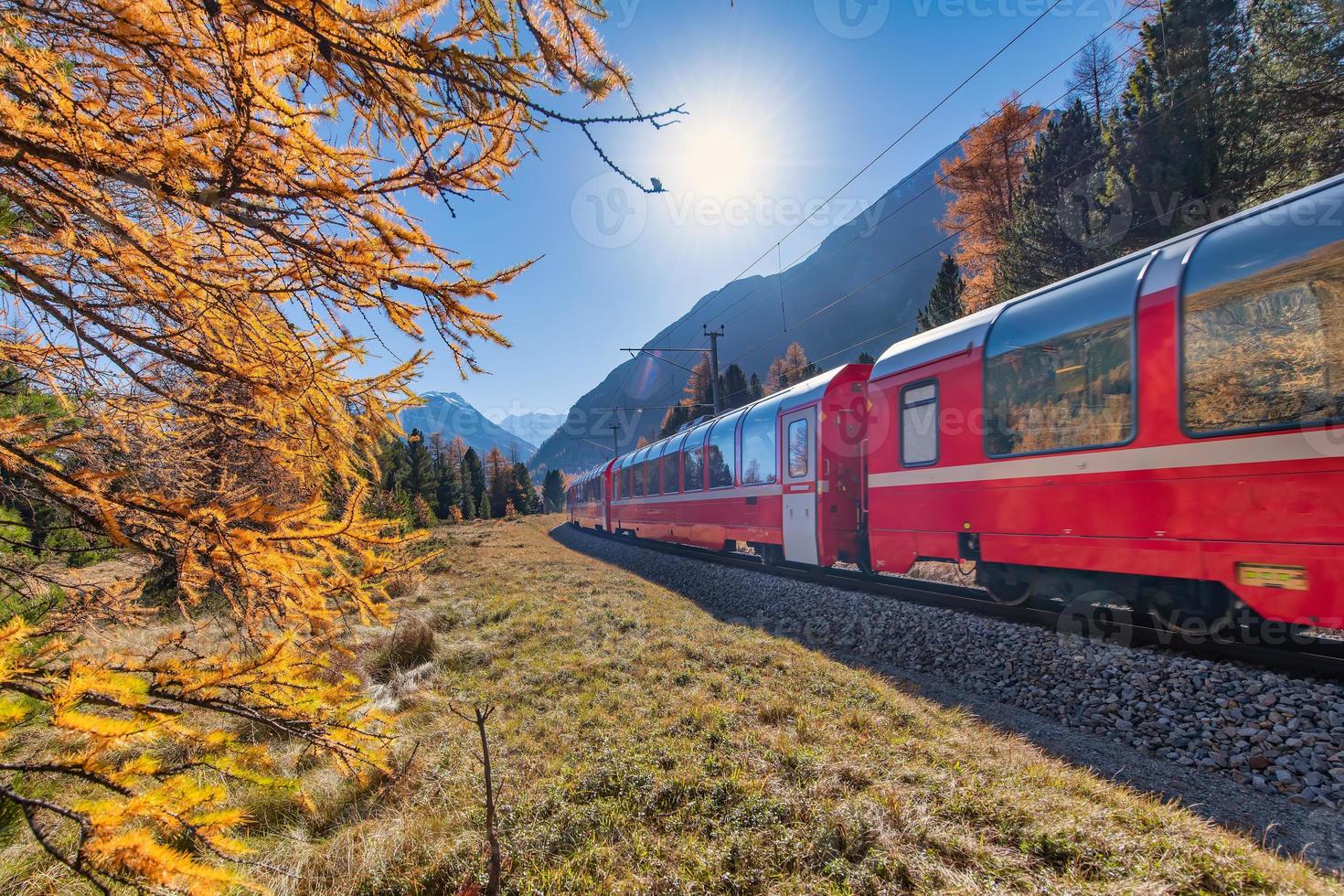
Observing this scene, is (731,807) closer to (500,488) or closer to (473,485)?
(473,485)

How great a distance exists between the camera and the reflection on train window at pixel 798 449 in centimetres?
917

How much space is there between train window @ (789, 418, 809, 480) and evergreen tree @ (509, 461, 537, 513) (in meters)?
48.7

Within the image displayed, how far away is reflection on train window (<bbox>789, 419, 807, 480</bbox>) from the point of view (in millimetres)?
9172

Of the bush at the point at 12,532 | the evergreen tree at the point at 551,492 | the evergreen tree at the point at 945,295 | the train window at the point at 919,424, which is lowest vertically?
the evergreen tree at the point at 551,492

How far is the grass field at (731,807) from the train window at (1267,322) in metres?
2.84

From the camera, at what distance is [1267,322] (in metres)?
3.80

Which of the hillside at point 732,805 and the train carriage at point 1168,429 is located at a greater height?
the train carriage at point 1168,429

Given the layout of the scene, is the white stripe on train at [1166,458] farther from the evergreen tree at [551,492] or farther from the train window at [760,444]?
the evergreen tree at [551,492]

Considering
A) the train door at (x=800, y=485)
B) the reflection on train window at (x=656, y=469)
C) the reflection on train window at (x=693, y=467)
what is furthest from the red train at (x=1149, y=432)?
the reflection on train window at (x=656, y=469)

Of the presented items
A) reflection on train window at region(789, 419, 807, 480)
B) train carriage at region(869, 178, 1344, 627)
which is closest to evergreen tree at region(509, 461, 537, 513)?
reflection on train window at region(789, 419, 807, 480)

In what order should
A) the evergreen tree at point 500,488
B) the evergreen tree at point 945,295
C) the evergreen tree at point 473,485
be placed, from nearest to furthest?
1. the evergreen tree at point 945,295
2. the evergreen tree at point 473,485
3. the evergreen tree at point 500,488

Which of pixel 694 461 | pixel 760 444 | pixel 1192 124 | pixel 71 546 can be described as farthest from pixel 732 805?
pixel 1192 124

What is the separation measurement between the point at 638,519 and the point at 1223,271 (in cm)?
1608

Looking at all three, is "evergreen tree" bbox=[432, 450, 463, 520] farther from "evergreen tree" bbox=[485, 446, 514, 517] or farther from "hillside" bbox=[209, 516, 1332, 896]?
"hillside" bbox=[209, 516, 1332, 896]
